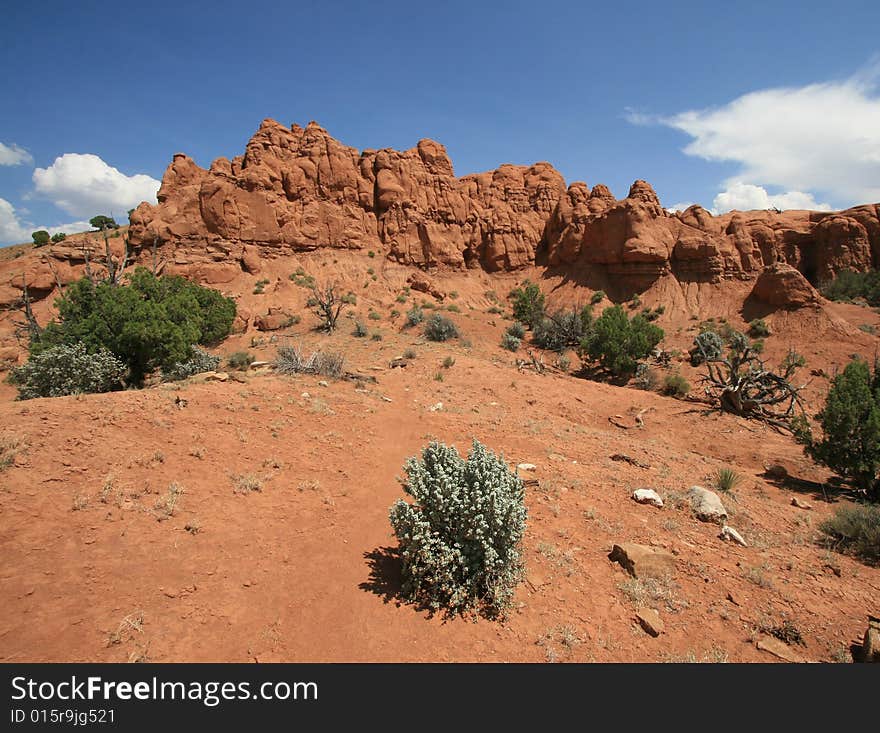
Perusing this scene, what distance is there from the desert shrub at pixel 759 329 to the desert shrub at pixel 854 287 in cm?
849

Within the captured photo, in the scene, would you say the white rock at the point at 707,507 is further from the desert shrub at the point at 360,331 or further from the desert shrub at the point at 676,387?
the desert shrub at the point at 360,331

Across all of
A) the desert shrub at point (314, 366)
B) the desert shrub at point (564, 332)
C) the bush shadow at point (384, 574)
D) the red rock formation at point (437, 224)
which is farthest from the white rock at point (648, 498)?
the red rock formation at point (437, 224)

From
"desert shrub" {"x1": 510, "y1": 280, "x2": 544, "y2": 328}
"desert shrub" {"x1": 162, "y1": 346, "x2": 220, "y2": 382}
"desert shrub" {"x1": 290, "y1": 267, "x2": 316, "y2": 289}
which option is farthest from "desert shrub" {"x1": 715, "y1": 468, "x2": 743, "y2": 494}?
"desert shrub" {"x1": 290, "y1": 267, "x2": 316, "y2": 289}

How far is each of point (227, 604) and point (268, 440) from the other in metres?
3.61

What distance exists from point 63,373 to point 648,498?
40.7 ft

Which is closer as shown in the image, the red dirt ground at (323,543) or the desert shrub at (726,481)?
the red dirt ground at (323,543)

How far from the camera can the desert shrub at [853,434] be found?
8.18 meters

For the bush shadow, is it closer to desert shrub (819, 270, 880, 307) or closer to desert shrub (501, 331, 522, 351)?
desert shrub (501, 331, 522, 351)

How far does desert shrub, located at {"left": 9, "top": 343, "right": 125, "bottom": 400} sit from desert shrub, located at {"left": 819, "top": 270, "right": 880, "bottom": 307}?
39994mm

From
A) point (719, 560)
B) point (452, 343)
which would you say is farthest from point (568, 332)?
point (719, 560)

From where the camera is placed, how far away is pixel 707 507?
19.9 ft

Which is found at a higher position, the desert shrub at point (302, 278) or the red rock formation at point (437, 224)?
the red rock formation at point (437, 224)

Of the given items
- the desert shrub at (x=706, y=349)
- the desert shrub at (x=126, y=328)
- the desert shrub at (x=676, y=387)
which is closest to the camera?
the desert shrub at (x=126, y=328)
